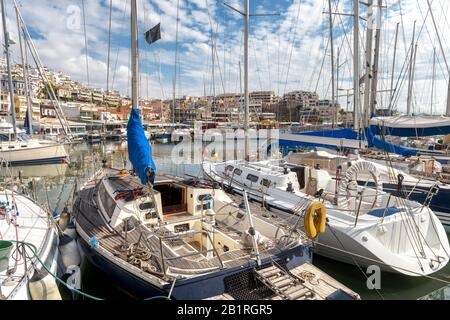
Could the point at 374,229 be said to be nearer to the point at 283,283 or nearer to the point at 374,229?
the point at 374,229

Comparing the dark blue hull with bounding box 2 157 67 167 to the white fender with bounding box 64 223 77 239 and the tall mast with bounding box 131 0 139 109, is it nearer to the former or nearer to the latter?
the white fender with bounding box 64 223 77 239

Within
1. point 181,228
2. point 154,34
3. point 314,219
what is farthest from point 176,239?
point 154,34

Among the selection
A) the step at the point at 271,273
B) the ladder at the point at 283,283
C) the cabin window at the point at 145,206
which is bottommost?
the ladder at the point at 283,283

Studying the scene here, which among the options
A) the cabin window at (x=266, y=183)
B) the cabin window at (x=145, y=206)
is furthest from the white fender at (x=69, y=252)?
→ the cabin window at (x=266, y=183)

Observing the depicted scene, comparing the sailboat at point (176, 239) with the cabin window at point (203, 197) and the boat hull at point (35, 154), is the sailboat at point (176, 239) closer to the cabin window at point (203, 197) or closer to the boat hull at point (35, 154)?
the cabin window at point (203, 197)

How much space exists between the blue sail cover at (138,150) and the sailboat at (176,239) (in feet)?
0.08

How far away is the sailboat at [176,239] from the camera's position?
193 inches

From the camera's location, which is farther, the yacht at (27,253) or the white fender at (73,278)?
the white fender at (73,278)

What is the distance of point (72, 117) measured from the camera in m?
69.2

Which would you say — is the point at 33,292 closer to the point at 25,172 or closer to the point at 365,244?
the point at 365,244

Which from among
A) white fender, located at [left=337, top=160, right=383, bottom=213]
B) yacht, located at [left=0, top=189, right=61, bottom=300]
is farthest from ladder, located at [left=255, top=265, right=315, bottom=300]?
white fender, located at [left=337, top=160, right=383, bottom=213]

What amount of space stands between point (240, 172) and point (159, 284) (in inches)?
328
